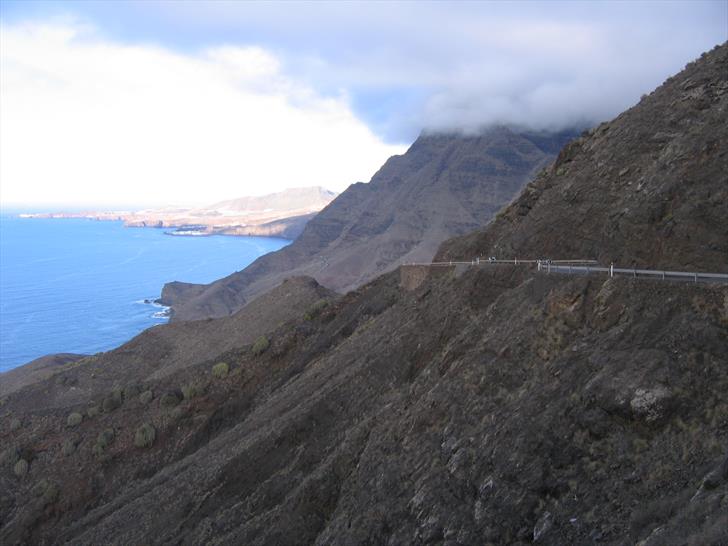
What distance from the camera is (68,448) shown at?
25.7 m

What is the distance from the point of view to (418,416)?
12727mm

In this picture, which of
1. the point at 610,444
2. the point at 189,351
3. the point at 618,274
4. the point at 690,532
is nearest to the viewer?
the point at 690,532

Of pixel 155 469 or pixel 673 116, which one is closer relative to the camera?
pixel 673 116

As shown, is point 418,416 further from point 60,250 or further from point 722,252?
point 60,250

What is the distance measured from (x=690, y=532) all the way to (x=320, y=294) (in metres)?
46.1

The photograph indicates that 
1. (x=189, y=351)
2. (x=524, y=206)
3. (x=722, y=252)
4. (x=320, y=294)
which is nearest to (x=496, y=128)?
(x=320, y=294)

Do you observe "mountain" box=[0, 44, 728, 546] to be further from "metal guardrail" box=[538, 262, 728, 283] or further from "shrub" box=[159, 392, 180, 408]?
"metal guardrail" box=[538, 262, 728, 283]

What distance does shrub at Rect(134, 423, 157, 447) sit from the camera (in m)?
25.3

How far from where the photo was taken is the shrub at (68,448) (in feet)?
84.1

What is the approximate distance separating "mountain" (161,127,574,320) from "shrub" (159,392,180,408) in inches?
2891

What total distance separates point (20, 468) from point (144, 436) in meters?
5.15

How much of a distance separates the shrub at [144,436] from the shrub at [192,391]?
2368 millimetres

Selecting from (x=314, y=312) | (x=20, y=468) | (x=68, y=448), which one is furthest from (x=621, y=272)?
(x=20, y=468)

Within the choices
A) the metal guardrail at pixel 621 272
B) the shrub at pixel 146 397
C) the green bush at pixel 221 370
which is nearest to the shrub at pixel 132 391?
the shrub at pixel 146 397
